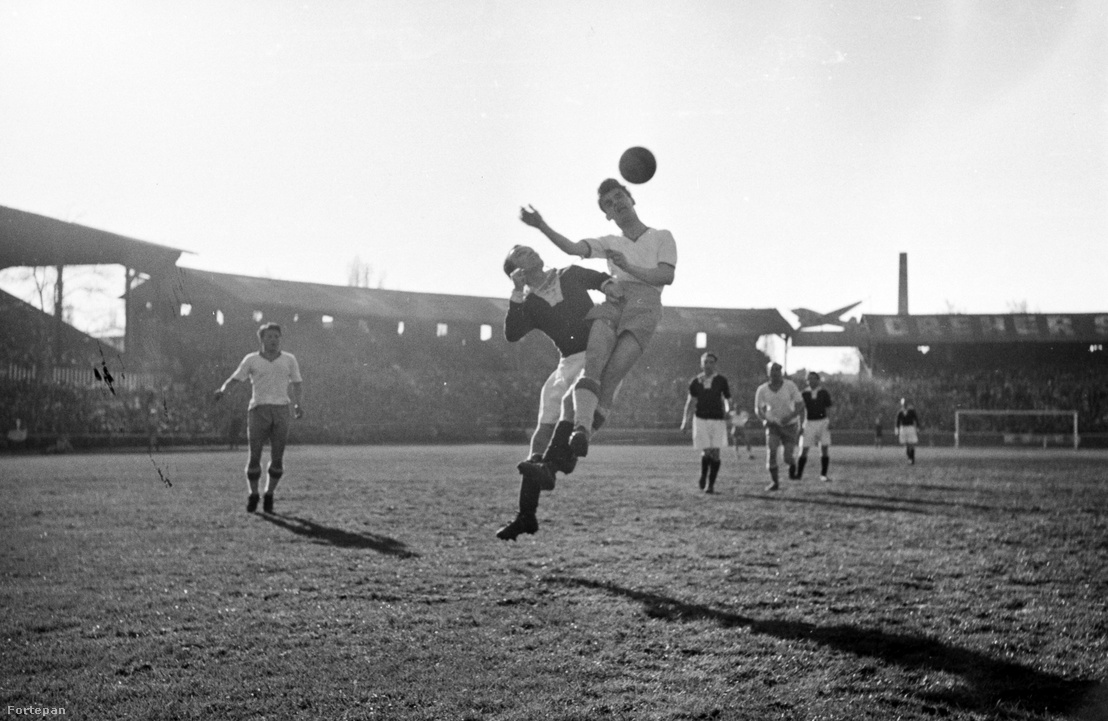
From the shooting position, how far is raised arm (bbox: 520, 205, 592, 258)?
339 centimetres

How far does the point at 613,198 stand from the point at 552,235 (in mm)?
453

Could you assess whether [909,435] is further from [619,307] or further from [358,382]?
[619,307]

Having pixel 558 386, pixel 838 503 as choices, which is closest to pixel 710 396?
pixel 838 503

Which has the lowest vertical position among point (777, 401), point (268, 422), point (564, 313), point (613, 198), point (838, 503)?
point (838, 503)

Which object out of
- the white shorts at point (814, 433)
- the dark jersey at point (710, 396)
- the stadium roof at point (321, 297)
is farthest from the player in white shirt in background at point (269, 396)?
the white shorts at point (814, 433)

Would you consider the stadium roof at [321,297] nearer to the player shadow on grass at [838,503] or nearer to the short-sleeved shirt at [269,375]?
the player shadow on grass at [838,503]

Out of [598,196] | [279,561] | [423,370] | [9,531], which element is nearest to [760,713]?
[598,196]

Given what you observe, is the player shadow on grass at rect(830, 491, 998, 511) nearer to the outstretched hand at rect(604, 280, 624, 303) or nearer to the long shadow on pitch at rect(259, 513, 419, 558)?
the long shadow on pitch at rect(259, 513, 419, 558)

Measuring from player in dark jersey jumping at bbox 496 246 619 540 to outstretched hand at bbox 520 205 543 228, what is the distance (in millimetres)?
192

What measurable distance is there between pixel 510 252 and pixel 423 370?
3090 centimetres

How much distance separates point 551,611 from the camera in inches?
288

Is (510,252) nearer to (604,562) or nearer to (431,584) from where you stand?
(431,584)

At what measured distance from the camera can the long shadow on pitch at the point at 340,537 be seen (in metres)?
10.1

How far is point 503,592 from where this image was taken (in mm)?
7973
